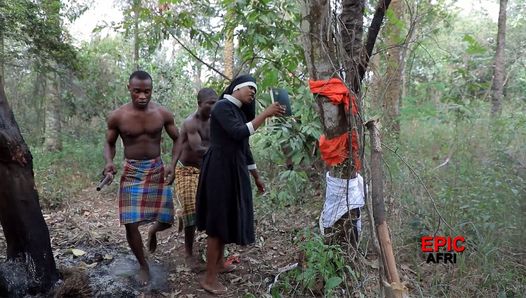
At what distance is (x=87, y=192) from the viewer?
712 centimetres

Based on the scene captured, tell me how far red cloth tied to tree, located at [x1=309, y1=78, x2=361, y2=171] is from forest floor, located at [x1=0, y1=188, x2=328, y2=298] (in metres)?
1.16

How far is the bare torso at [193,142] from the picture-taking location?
156 inches

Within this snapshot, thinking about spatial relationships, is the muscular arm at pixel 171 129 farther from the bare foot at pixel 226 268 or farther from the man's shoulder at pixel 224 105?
the bare foot at pixel 226 268

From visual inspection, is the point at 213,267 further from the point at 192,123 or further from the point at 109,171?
the point at 192,123

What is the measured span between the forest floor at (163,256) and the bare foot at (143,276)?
40 millimetres

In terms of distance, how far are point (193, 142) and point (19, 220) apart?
152cm

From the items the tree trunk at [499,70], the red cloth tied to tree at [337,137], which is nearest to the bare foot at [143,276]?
the red cloth tied to tree at [337,137]

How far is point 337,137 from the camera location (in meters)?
2.77

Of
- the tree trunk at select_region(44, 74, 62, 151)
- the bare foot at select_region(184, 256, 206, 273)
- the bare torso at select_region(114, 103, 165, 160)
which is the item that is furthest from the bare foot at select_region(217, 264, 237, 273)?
the tree trunk at select_region(44, 74, 62, 151)

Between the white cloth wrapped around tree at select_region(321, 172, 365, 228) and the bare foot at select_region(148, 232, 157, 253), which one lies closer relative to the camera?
the white cloth wrapped around tree at select_region(321, 172, 365, 228)

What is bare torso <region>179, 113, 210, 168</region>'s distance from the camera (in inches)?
156

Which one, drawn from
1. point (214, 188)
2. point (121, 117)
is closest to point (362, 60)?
point (214, 188)

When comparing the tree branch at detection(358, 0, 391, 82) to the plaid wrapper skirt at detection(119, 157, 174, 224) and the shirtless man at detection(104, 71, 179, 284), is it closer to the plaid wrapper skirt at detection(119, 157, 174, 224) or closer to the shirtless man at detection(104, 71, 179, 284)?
the shirtless man at detection(104, 71, 179, 284)

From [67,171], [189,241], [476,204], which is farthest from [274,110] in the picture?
[67,171]
